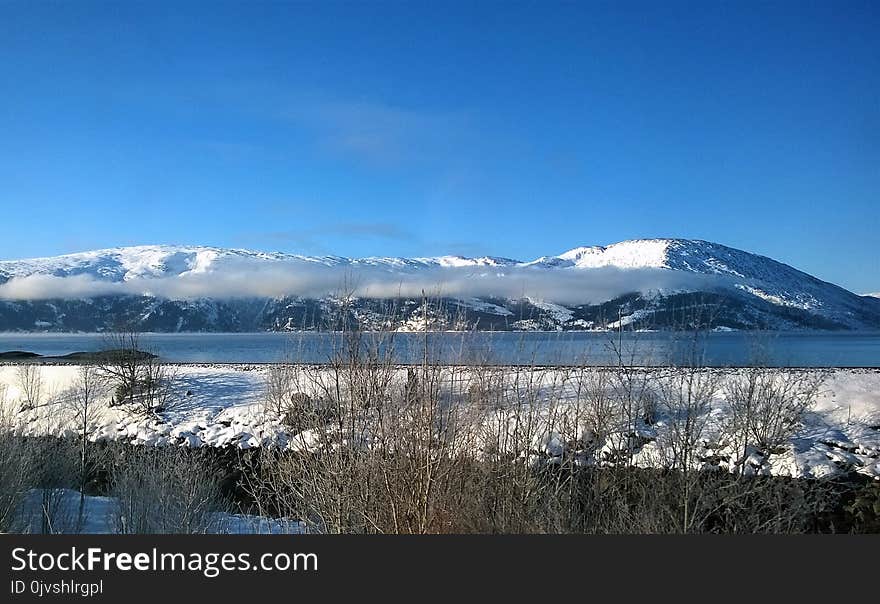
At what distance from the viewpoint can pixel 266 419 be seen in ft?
96.8

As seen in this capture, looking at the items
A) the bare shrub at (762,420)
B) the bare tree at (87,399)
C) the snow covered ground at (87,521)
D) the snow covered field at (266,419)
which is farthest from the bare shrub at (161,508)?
the bare shrub at (762,420)

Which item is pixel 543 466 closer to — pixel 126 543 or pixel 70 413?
pixel 126 543

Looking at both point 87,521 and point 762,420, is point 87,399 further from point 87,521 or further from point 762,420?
point 762,420

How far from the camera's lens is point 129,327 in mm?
44094

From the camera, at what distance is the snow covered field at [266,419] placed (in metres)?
21.5

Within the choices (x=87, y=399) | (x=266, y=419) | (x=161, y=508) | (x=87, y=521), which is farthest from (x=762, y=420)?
(x=87, y=399)

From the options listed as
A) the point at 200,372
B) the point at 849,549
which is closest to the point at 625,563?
the point at 849,549

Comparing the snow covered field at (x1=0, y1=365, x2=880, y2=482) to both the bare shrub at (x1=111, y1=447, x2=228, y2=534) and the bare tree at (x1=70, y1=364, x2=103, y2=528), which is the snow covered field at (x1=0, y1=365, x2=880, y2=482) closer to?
the bare tree at (x1=70, y1=364, x2=103, y2=528)

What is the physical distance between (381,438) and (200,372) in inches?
1381

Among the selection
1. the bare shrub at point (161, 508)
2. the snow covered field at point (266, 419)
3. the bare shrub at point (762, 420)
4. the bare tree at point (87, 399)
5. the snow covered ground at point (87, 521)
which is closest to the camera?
the bare shrub at point (161, 508)

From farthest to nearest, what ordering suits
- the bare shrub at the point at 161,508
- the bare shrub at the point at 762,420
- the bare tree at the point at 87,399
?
the bare tree at the point at 87,399, the bare shrub at the point at 762,420, the bare shrub at the point at 161,508

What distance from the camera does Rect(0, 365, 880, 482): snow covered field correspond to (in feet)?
70.4

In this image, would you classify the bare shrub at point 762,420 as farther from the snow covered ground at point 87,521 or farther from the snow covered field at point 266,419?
Result: the snow covered ground at point 87,521

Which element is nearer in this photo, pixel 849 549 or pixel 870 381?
pixel 849 549
